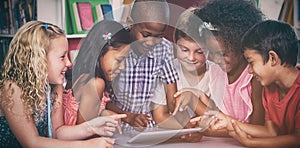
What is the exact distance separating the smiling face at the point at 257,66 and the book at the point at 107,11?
29.2 inches

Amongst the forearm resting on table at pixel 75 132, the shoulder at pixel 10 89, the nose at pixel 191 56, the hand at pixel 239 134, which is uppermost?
the nose at pixel 191 56

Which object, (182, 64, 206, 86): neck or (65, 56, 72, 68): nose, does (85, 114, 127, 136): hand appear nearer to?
(65, 56, 72, 68): nose

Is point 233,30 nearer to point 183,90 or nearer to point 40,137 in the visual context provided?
point 183,90

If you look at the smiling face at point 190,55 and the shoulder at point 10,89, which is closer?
the shoulder at point 10,89

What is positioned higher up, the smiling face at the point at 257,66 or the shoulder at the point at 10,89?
the smiling face at the point at 257,66

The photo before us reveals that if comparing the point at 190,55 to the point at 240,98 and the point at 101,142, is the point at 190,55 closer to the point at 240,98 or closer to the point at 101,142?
the point at 240,98

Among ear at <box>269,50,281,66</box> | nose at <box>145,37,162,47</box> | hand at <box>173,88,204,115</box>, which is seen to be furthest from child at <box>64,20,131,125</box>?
ear at <box>269,50,281,66</box>

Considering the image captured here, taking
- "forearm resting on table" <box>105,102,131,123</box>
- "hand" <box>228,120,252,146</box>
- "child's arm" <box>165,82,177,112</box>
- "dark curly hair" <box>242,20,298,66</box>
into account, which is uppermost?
"dark curly hair" <box>242,20,298,66</box>

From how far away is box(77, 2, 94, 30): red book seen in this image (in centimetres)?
248

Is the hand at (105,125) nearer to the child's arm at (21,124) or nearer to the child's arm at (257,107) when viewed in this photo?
the child's arm at (21,124)

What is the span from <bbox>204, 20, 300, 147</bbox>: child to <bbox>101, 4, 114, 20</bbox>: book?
0.72 metres

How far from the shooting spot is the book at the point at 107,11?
8.19ft

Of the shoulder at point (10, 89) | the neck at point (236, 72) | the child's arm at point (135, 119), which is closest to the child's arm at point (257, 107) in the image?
the neck at point (236, 72)

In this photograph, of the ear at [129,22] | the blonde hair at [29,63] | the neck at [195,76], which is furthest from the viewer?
the neck at [195,76]
